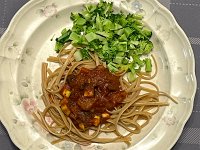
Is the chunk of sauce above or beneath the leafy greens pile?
beneath

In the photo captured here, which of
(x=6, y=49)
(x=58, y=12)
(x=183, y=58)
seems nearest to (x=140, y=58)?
(x=183, y=58)

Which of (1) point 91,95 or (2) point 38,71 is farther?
(2) point 38,71

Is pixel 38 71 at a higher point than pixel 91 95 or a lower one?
higher

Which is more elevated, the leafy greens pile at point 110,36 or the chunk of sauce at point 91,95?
the leafy greens pile at point 110,36
